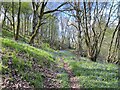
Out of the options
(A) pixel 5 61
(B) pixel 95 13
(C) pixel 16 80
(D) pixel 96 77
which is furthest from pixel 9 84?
(B) pixel 95 13

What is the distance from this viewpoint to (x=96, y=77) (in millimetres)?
11461

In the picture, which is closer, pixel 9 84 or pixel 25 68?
pixel 9 84

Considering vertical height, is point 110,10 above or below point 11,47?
above

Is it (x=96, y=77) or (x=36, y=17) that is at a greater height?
(x=36, y=17)

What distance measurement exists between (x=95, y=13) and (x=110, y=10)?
7.37 ft

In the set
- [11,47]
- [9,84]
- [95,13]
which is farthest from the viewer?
[95,13]

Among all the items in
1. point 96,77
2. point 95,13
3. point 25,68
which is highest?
point 95,13

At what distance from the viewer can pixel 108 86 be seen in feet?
32.0

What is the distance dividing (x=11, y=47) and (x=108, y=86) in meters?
5.13

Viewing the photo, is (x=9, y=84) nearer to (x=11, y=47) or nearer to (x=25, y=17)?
(x=11, y=47)

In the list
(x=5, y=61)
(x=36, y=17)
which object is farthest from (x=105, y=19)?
(x=5, y=61)

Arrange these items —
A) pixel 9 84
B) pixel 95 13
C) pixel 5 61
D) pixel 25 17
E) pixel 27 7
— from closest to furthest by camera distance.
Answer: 1. pixel 9 84
2. pixel 5 61
3. pixel 95 13
4. pixel 27 7
5. pixel 25 17

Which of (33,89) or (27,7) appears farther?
(27,7)

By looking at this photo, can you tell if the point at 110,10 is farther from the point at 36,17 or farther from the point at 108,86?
the point at 108,86
